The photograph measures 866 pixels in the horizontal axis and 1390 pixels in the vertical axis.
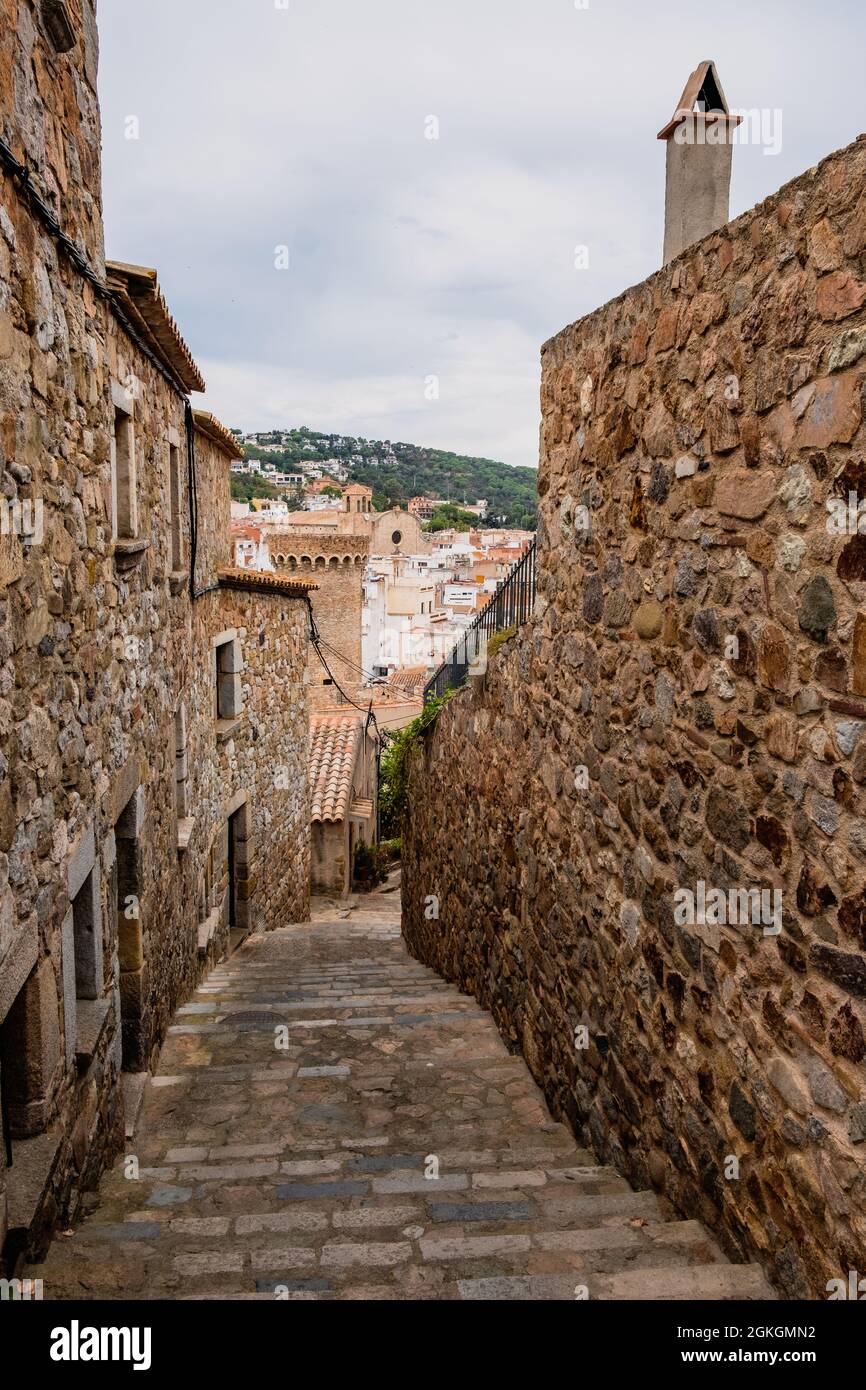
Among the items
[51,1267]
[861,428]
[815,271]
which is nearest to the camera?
[861,428]

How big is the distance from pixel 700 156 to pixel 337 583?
33.4 metres

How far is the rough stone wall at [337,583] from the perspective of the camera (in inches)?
1433

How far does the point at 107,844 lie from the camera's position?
4453 millimetres

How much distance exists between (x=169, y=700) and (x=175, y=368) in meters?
2.23

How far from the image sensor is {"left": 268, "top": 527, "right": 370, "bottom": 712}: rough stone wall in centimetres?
3641

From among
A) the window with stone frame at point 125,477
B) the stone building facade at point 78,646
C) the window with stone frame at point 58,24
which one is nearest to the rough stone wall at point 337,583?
the stone building facade at point 78,646

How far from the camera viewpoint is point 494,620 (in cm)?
786

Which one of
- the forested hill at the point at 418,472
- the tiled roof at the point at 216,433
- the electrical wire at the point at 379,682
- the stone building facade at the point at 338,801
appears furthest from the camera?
the forested hill at the point at 418,472

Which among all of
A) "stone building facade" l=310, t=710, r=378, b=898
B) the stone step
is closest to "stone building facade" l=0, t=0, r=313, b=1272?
the stone step

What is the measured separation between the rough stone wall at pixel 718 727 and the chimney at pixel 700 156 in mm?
587

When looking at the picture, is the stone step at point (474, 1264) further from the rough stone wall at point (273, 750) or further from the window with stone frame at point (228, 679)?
the window with stone frame at point (228, 679)

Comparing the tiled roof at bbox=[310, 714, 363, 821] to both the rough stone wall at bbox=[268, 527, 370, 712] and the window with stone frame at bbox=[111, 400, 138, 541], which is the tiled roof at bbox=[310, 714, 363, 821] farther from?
the rough stone wall at bbox=[268, 527, 370, 712]
